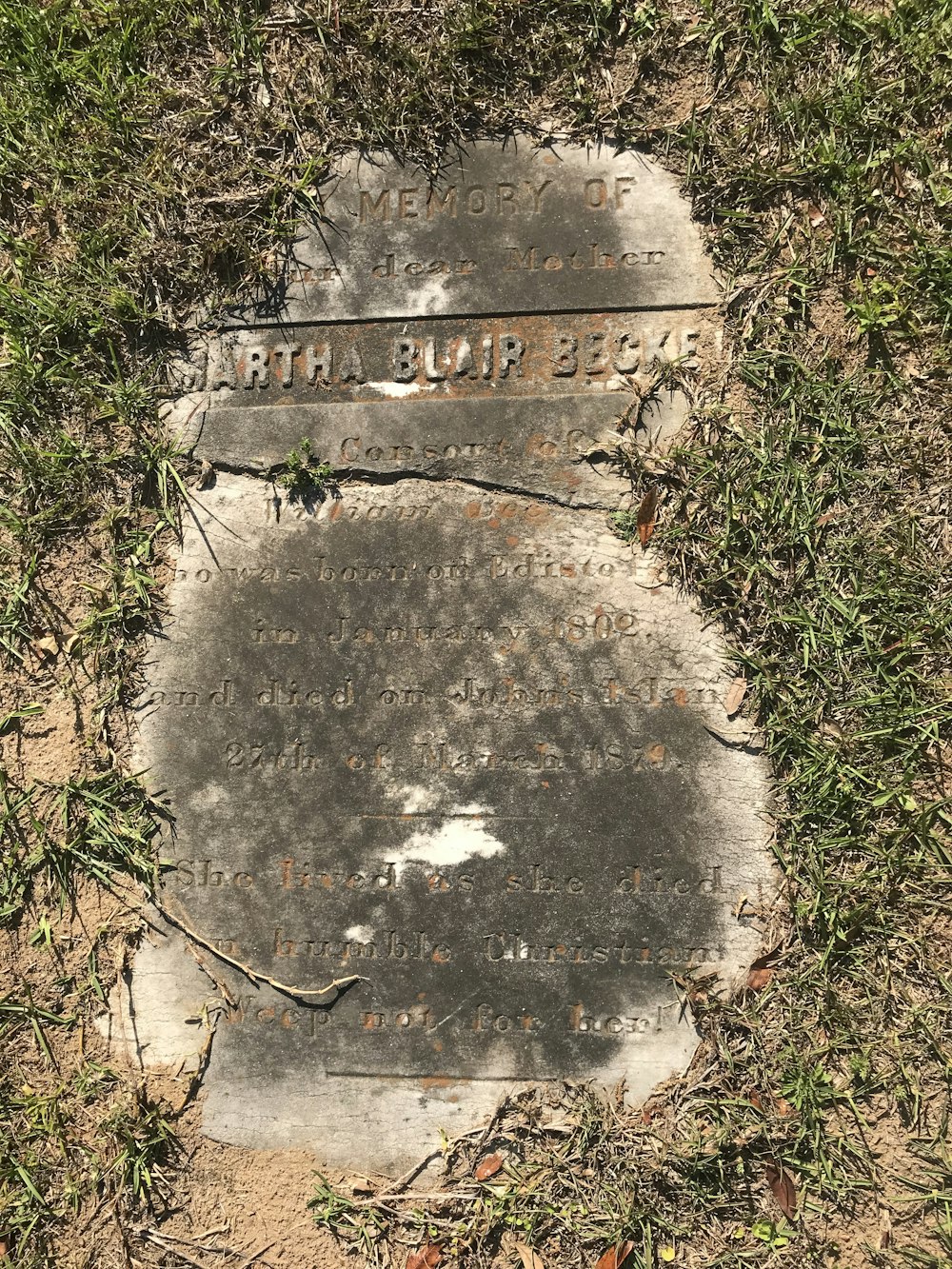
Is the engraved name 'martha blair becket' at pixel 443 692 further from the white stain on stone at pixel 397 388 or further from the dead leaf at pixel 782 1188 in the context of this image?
the dead leaf at pixel 782 1188

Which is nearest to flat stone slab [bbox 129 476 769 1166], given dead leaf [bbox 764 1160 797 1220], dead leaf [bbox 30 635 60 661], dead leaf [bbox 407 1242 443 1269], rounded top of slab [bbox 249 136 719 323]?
dead leaf [bbox 407 1242 443 1269]

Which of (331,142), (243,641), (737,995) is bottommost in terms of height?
(737,995)

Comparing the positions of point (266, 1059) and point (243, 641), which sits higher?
point (243, 641)

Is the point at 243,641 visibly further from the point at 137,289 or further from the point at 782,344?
the point at 782,344

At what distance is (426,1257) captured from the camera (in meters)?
2.53

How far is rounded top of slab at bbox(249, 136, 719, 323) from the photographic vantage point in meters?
2.69

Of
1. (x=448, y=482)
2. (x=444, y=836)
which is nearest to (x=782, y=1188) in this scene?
(x=444, y=836)

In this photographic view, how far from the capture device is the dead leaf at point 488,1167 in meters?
2.55

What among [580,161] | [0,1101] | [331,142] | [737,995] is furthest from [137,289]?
[737,995]

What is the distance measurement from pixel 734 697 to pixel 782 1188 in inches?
58.5

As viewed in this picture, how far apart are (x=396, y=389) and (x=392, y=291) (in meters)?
0.33

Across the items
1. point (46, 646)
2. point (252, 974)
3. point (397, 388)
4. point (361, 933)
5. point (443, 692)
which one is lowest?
point (252, 974)

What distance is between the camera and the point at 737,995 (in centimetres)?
254

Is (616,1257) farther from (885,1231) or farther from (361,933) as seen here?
(361,933)
